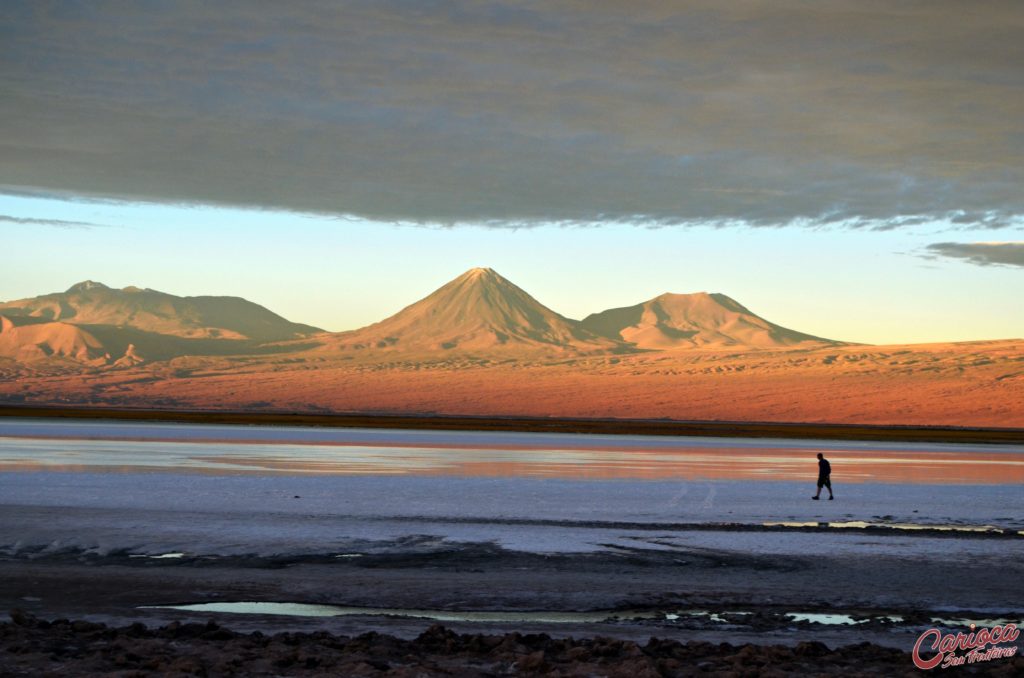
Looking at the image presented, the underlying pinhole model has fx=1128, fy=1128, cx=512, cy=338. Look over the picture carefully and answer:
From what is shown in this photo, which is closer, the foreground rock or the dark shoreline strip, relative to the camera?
the foreground rock

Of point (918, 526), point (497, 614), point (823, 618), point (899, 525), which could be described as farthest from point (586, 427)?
point (497, 614)

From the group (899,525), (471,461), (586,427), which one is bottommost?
(586,427)

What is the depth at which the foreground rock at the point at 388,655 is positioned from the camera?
35.3ft

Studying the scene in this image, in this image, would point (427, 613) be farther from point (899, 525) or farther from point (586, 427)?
point (586, 427)

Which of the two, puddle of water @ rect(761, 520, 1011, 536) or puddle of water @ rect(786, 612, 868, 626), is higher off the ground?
puddle of water @ rect(761, 520, 1011, 536)

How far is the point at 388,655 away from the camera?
1141 centimetres

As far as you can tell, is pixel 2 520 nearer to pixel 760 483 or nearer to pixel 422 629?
pixel 422 629

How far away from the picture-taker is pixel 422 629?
12859mm

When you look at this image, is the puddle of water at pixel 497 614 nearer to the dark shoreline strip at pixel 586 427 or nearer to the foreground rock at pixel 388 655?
the foreground rock at pixel 388 655

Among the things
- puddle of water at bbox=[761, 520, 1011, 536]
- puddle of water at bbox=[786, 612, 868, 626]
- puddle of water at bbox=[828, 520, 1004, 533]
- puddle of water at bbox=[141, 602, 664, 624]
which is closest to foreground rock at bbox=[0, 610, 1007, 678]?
puddle of water at bbox=[141, 602, 664, 624]

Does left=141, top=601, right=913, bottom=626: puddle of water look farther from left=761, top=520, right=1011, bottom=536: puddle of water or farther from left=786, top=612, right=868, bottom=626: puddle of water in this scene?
left=761, top=520, right=1011, bottom=536: puddle of water

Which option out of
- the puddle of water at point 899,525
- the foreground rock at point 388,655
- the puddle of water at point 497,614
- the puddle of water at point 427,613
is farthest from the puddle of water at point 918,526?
the foreground rock at point 388,655

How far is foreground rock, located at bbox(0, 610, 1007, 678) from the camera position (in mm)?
10750

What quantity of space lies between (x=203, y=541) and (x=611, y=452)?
40.7 meters
